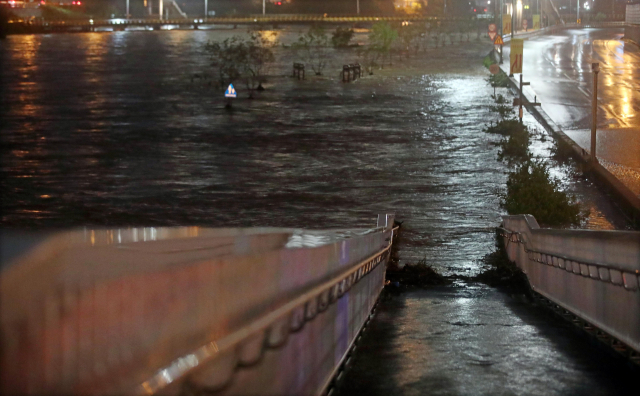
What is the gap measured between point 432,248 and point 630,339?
8.92 meters

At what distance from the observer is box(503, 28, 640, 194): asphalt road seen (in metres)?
22.2

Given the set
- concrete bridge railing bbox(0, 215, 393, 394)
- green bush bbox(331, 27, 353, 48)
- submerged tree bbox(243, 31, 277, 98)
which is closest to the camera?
concrete bridge railing bbox(0, 215, 393, 394)

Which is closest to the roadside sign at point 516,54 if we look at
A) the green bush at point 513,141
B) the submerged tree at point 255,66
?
the green bush at point 513,141

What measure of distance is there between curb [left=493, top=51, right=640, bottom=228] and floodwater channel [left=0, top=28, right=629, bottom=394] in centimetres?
34

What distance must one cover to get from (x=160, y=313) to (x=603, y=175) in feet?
56.5

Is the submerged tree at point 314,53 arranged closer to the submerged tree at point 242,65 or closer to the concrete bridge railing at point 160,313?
the submerged tree at point 242,65

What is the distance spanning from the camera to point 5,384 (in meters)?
1.90

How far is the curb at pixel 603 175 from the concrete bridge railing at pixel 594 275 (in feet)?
22.0

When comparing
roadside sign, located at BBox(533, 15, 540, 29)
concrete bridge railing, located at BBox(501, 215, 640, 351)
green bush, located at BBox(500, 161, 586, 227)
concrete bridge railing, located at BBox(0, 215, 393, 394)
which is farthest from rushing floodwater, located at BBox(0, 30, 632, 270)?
roadside sign, located at BBox(533, 15, 540, 29)

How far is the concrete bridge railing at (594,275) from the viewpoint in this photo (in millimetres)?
5145

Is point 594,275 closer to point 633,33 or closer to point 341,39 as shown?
point 633,33

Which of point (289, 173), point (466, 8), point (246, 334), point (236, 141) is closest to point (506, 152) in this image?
point (289, 173)

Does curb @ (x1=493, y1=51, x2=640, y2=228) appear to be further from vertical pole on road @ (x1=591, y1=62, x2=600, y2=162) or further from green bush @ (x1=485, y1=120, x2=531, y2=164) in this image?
green bush @ (x1=485, y1=120, x2=531, y2=164)

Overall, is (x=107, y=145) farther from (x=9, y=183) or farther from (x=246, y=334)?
(x=246, y=334)
